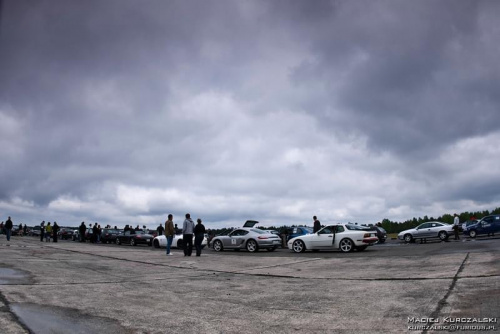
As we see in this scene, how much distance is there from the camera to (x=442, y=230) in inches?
1131

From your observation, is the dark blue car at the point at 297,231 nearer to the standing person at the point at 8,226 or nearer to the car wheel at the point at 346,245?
the car wheel at the point at 346,245

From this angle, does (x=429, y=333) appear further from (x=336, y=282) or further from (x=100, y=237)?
(x=100, y=237)

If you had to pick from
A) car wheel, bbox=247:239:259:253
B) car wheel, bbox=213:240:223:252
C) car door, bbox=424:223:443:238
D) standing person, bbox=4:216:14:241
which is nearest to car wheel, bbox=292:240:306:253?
car wheel, bbox=247:239:259:253

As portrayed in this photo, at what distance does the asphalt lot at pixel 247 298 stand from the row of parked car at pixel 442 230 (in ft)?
61.5

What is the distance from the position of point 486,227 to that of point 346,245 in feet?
59.3

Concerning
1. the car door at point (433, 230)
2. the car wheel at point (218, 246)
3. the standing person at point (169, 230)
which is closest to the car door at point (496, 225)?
the car door at point (433, 230)

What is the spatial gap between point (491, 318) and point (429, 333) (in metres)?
1.12

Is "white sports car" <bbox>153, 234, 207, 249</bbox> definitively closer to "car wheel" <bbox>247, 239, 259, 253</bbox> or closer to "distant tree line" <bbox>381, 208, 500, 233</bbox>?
"car wheel" <bbox>247, 239, 259, 253</bbox>

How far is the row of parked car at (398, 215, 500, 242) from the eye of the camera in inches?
1134

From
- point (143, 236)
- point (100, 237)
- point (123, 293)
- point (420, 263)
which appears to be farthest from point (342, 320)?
point (100, 237)

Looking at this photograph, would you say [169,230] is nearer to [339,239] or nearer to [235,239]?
[235,239]

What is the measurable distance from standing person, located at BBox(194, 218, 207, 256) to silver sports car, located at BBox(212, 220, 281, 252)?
4.08 m

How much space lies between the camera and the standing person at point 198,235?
58.5ft

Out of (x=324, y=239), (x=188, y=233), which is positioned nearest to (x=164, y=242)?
(x=188, y=233)
